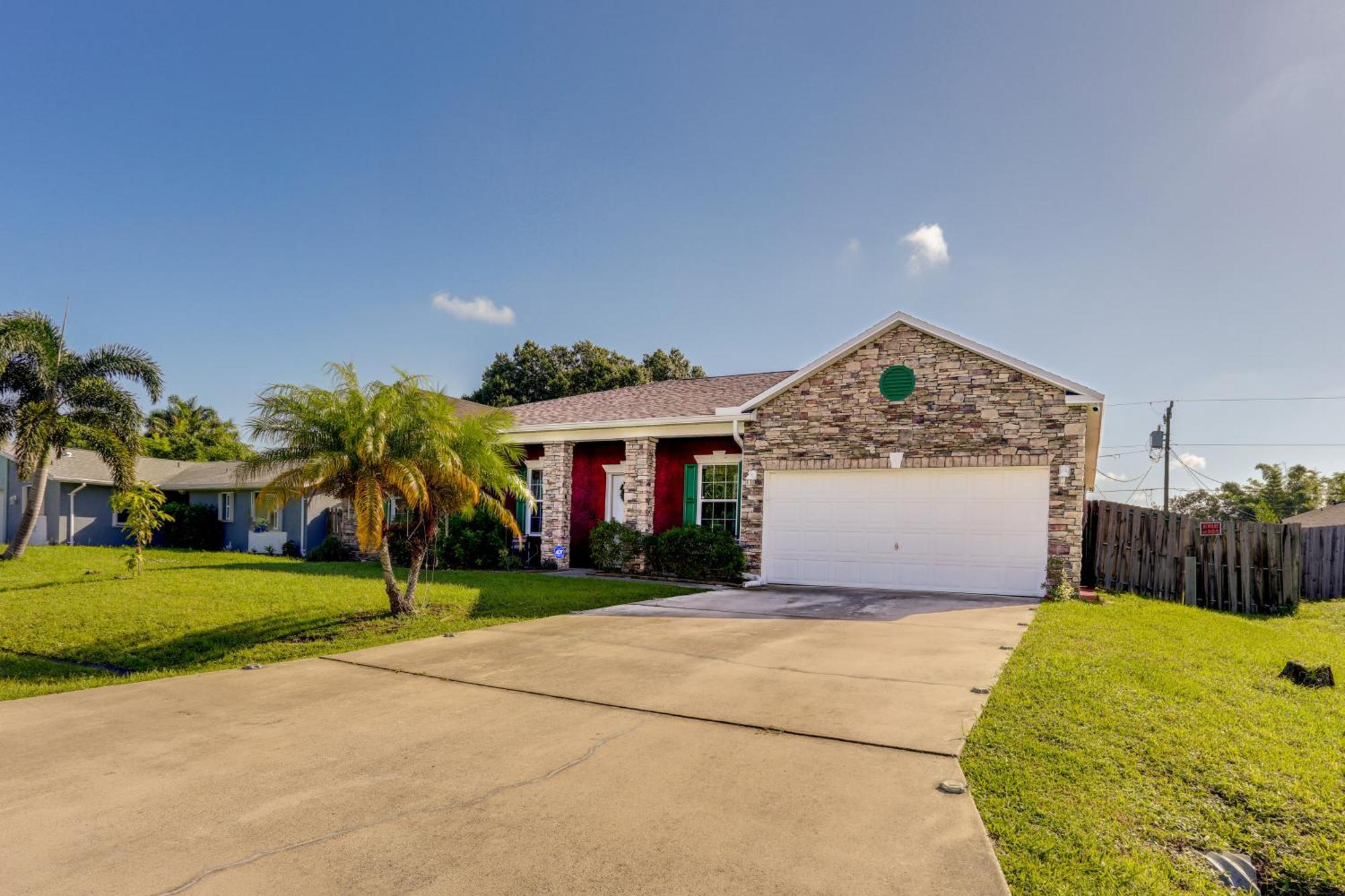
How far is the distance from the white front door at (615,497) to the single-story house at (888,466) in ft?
2.75

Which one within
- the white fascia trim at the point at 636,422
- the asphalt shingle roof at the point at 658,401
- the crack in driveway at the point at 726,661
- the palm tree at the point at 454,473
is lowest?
the crack in driveway at the point at 726,661

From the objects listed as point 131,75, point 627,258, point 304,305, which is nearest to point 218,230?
point 304,305

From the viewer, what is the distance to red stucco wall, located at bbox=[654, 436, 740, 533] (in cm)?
1659

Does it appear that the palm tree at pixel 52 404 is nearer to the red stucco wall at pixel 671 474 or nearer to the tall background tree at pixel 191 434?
the red stucco wall at pixel 671 474

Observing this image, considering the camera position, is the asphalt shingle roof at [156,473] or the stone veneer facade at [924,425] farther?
the asphalt shingle roof at [156,473]

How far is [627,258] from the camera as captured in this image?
18.0 m

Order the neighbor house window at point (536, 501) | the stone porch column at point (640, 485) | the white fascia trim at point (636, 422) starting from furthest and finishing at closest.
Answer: the neighbor house window at point (536, 501) → the stone porch column at point (640, 485) → the white fascia trim at point (636, 422)

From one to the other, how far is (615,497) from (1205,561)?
40.3 ft

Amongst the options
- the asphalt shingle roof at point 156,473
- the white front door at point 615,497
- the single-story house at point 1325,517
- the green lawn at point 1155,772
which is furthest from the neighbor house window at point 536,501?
the single-story house at point 1325,517

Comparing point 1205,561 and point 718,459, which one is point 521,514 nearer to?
point 718,459

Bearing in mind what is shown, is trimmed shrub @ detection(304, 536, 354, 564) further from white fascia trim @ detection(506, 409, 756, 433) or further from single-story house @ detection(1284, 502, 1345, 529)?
single-story house @ detection(1284, 502, 1345, 529)

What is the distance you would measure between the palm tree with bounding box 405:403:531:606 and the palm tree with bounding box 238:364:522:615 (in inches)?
1.6

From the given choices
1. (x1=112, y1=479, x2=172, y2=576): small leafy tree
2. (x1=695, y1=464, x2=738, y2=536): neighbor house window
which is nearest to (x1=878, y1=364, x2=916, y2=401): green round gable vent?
(x1=695, y1=464, x2=738, y2=536): neighbor house window

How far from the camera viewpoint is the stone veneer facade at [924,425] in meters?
12.3
